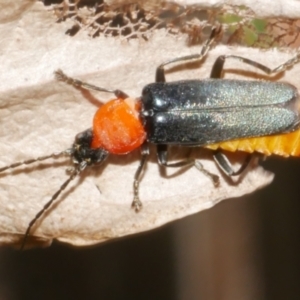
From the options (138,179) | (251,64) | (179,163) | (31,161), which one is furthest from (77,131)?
(251,64)

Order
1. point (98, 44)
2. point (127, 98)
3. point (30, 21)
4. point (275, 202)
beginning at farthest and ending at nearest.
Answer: point (275, 202)
point (127, 98)
point (98, 44)
point (30, 21)

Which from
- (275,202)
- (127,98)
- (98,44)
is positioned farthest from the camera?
(275,202)

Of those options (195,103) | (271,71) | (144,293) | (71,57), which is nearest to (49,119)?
(71,57)

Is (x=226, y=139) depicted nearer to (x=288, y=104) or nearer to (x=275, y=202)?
(x=288, y=104)

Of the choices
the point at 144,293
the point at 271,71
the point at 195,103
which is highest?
the point at 271,71

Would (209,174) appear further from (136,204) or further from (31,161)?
(31,161)

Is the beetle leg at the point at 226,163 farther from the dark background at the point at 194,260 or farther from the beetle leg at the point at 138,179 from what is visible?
the dark background at the point at 194,260

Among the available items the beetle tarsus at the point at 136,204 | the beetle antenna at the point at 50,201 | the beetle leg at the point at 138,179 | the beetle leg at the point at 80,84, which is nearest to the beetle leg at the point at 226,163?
the beetle leg at the point at 138,179
